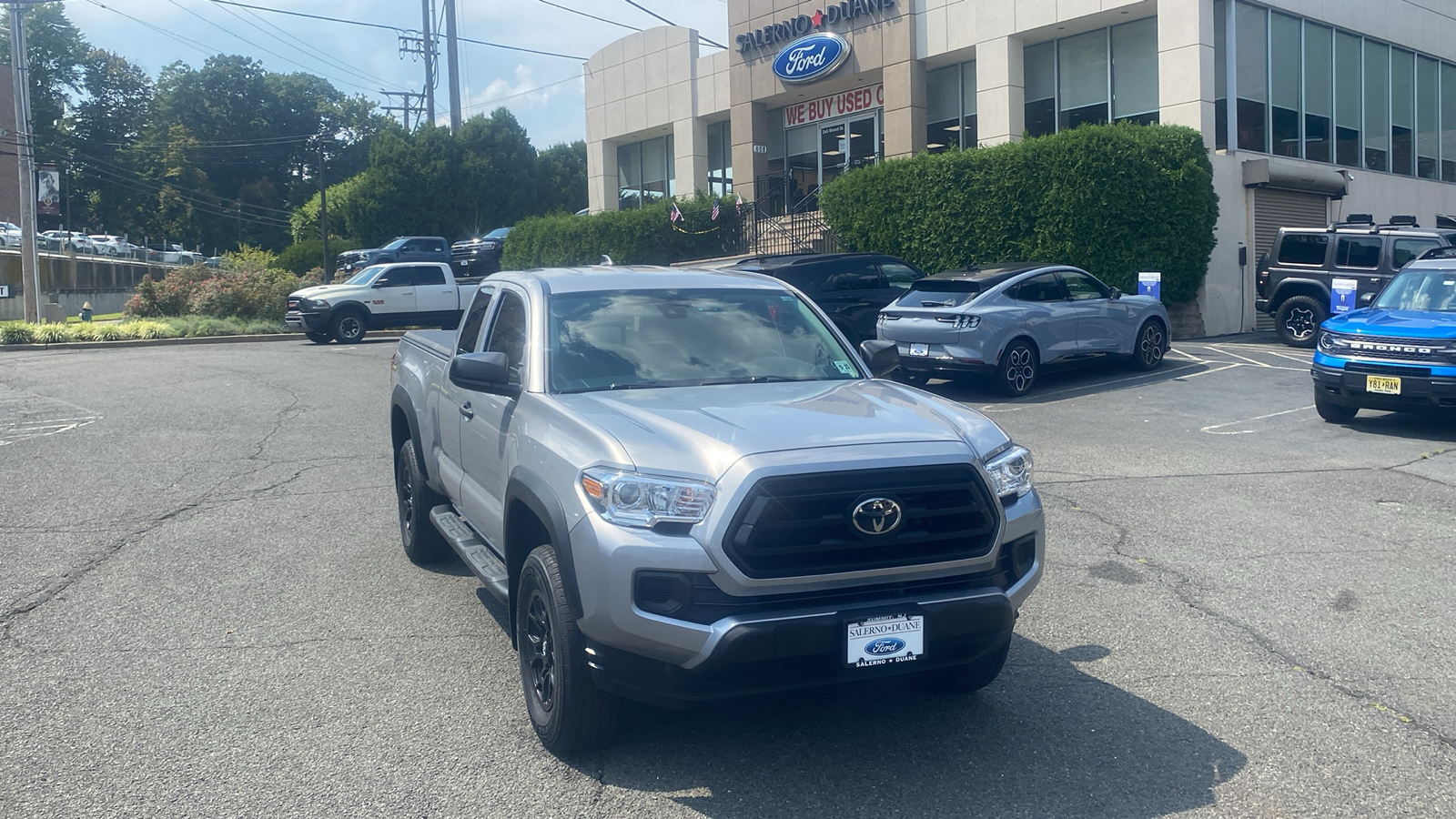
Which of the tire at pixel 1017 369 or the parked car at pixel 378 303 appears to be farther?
the parked car at pixel 378 303

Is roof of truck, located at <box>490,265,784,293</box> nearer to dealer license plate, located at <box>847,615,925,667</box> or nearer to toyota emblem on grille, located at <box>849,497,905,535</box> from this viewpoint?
toyota emblem on grille, located at <box>849,497,905,535</box>

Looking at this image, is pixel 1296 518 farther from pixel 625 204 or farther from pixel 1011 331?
pixel 625 204

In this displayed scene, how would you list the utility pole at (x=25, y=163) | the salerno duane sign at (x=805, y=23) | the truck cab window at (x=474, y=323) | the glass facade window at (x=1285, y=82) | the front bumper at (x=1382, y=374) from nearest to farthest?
1. the truck cab window at (x=474, y=323)
2. the front bumper at (x=1382, y=374)
3. the glass facade window at (x=1285, y=82)
4. the salerno duane sign at (x=805, y=23)
5. the utility pole at (x=25, y=163)

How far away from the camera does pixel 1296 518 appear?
26.4 ft

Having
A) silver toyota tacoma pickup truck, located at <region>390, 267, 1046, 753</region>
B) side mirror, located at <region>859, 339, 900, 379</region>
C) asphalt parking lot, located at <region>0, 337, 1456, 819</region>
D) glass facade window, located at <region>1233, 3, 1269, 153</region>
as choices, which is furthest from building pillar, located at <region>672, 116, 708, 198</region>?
silver toyota tacoma pickup truck, located at <region>390, 267, 1046, 753</region>

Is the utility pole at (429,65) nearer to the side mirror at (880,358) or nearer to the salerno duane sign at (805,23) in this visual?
the salerno duane sign at (805,23)

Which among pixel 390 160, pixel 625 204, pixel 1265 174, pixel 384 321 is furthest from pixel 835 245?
pixel 390 160

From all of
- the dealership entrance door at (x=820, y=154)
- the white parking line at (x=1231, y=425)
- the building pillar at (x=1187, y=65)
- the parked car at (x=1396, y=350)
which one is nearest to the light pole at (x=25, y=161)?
the dealership entrance door at (x=820, y=154)

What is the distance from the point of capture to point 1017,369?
14.9 metres

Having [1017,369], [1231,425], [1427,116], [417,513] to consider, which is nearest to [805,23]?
[1427,116]

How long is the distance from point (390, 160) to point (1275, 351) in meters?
41.9

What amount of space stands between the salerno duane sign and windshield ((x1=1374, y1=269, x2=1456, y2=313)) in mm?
17353

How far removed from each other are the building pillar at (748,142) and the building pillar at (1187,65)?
482 inches

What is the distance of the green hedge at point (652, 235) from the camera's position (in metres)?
30.9
